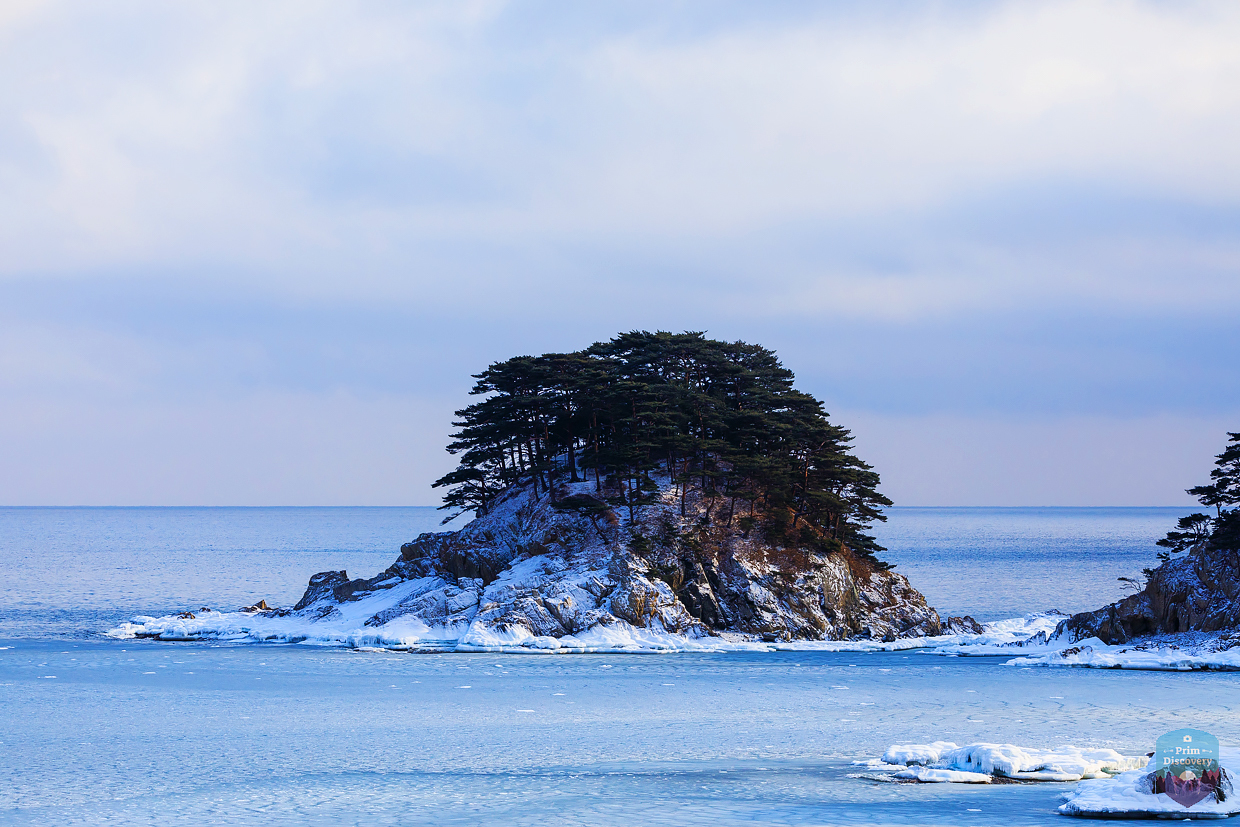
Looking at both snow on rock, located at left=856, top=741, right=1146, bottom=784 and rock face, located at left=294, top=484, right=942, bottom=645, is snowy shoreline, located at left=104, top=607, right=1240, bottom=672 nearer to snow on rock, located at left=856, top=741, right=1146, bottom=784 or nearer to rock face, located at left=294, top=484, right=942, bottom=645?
rock face, located at left=294, top=484, right=942, bottom=645

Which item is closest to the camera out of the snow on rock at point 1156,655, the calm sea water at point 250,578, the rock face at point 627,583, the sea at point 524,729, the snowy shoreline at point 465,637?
the sea at point 524,729

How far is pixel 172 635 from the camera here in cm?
6688

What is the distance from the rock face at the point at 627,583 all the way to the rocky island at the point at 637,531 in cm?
13

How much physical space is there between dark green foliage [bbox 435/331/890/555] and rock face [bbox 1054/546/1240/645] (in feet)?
60.3

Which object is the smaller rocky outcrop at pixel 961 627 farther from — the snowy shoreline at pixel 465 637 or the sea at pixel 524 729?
the sea at pixel 524 729

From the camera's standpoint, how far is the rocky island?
207ft

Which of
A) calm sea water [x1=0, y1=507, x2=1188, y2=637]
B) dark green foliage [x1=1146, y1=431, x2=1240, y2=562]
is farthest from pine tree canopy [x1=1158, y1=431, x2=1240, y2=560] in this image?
calm sea water [x1=0, y1=507, x2=1188, y2=637]

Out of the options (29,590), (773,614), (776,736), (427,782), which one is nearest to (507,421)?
(773,614)

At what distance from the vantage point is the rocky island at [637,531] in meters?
63.0

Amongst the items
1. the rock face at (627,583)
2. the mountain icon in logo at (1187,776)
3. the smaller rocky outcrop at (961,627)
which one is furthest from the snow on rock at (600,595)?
the mountain icon in logo at (1187,776)

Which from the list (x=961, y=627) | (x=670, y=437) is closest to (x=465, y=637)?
(x=670, y=437)

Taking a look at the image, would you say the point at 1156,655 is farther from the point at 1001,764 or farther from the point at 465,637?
the point at 465,637

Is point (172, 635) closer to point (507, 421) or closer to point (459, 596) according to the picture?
point (459, 596)

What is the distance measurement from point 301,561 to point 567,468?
97.3 meters
